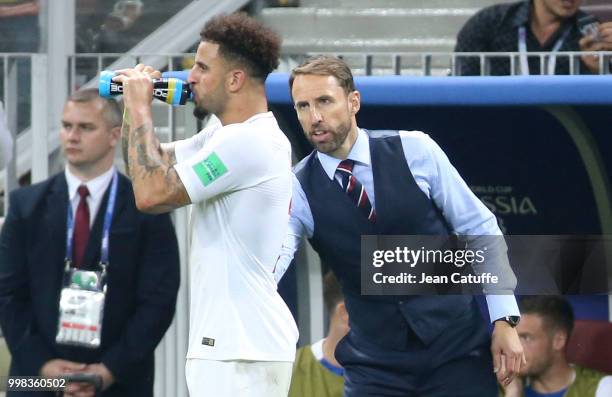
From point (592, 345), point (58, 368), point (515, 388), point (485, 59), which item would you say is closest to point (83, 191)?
point (58, 368)

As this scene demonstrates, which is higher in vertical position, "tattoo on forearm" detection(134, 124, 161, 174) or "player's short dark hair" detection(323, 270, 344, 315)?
"tattoo on forearm" detection(134, 124, 161, 174)

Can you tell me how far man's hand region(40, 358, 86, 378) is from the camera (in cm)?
550

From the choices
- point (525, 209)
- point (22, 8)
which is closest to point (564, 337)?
point (525, 209)

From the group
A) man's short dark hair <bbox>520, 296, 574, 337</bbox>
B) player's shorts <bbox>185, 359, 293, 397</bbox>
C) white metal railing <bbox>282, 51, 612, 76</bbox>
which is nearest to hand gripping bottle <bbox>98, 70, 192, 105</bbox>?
player's shorts <bbox>185, 359, 293, 397</bbox>

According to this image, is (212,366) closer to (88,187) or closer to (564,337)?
(88,187)

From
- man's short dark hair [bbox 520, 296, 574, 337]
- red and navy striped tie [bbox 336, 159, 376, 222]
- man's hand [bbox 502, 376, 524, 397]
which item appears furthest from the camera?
man's short dark hair [bbox 520, 296, 574, 337]

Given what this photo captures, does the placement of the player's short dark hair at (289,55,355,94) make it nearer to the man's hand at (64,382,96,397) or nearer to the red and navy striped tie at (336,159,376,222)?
the red and navy striped tie at (336,159,376,222)

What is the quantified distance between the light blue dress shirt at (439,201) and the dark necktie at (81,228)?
95 cm

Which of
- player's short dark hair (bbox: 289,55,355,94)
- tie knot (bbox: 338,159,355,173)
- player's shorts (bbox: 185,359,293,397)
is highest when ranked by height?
player's short dark hair (bbox: 289,55,355,94)

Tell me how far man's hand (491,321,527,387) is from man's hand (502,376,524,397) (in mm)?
1161

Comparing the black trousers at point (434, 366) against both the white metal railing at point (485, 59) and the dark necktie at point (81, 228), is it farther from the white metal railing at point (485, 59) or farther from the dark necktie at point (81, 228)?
the white metal railing at point (485, 59)

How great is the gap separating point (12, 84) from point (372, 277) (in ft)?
6.57

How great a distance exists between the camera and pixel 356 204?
198 inches

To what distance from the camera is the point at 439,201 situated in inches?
196
